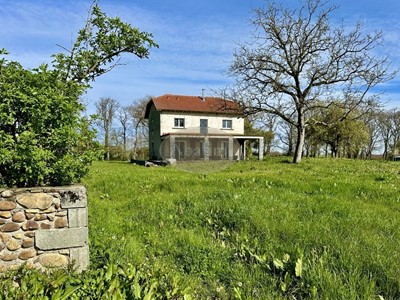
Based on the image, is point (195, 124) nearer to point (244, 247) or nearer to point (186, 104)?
point (186, 104)

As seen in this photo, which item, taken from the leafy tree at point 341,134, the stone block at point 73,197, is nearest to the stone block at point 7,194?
the stone block at point 73,197

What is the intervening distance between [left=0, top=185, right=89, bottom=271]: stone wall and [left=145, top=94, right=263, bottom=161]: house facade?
78.9ft

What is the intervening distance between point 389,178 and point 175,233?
8884 mm

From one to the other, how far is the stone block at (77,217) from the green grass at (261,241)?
61cm

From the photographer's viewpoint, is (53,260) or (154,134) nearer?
(53,260)

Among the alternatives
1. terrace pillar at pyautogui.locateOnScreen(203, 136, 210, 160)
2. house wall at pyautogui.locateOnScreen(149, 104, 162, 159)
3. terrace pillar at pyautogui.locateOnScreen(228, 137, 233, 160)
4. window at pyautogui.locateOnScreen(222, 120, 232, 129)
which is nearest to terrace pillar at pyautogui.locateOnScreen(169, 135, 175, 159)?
house wall at pyautogui.locateOnScreen(149, 104, 162, 159)

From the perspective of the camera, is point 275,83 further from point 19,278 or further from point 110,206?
point 19,278

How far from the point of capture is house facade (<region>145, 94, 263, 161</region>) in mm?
29094

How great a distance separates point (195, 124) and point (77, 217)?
93.0 feet

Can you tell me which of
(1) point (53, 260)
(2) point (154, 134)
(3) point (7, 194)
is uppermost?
(2) point (154, 134)

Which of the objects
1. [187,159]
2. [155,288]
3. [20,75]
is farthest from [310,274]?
[187,159]

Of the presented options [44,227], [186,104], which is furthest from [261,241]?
[186,104]

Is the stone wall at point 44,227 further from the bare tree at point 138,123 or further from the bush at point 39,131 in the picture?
the bare tree at point 138,123

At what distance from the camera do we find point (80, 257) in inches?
151
